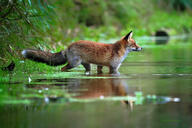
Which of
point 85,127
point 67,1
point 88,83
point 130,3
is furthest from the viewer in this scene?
point 130,3

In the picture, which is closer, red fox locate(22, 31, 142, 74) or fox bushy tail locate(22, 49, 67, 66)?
fox bushy tail locate(22, 49, 67, 66)

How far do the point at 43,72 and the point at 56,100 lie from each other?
353 cm

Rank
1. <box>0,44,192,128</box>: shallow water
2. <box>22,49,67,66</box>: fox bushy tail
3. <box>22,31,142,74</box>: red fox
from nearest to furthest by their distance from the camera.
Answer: <box>0,44,192,128</box>: shallow water → <box>22,49,67,66</box>: fox bushy tail → <box>22,31,142,74</box>: red fox

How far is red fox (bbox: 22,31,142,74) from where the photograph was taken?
9680mm

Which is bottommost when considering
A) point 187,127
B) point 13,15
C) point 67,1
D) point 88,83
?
point 187,127

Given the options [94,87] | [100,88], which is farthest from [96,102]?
[94,87]

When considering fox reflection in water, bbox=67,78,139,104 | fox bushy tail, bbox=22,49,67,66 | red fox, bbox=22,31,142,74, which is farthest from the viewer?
red fox, bbox=22,31,142,74

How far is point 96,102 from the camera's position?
5.66m

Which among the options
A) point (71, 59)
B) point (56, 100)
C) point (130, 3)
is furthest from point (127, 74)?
point (130, 3)

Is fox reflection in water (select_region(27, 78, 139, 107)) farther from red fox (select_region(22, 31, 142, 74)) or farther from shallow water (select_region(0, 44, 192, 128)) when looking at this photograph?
red fox (select_region(22, 31, 142, 74))

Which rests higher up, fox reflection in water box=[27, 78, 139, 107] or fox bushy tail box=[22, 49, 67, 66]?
fox bushy tail box=[22, 49, 67, 66]

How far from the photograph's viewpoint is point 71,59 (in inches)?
383

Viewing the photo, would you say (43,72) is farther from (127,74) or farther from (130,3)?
(130,3)

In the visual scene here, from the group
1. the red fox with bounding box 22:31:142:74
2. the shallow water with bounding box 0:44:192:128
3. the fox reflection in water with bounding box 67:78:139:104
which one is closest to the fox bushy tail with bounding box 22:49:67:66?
the red fox with bounding box 22:31:142:74
